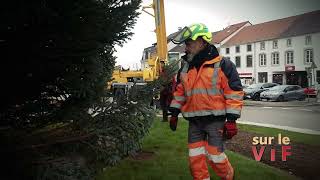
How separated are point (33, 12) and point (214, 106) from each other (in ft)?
7.34

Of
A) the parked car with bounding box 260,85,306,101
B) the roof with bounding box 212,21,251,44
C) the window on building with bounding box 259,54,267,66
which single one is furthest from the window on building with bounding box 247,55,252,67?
the parked car with bounding box 260,85,306,101

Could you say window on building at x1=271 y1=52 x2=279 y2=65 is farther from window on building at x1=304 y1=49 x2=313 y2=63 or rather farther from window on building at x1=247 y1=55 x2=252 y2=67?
window on building at x1=304 y1=49 x2=313 y2=63

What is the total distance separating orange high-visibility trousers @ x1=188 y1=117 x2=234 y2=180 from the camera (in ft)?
13.7

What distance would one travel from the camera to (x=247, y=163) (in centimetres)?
580

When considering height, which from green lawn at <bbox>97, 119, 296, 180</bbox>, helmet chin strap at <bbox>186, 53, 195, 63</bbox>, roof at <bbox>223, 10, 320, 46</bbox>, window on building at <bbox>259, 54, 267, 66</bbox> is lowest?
green lawn at <bbox>97, 119, 296, 180</bbox>

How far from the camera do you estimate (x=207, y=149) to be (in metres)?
4.32

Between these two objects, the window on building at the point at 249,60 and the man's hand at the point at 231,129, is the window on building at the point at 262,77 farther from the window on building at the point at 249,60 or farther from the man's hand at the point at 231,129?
the man's hand at the point at 231,129

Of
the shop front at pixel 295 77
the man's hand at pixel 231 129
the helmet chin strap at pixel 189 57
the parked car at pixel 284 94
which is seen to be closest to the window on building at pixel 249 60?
the shop front at pixel 295 77

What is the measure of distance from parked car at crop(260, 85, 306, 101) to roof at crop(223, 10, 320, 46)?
1593 centimetres

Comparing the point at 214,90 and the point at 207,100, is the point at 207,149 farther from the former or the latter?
the point at 214,90

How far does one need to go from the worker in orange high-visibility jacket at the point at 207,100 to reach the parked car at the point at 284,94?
2750 cm

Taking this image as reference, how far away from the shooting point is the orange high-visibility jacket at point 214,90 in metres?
4.17

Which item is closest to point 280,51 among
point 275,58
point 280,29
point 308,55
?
point 275,58

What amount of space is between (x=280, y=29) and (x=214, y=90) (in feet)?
165
